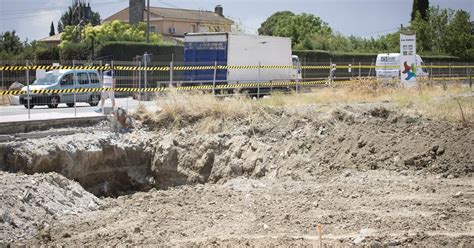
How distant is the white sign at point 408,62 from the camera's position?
2531cm

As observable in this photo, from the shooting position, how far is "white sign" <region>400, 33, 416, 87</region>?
83.0 ft

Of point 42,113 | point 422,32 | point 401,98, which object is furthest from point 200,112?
point 422,32

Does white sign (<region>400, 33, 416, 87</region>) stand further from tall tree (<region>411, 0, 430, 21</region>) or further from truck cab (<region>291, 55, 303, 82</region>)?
tall tree (<region>411, 0, 430, 21</region>)

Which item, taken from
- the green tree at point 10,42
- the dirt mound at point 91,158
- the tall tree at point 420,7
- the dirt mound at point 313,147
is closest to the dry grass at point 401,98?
the dirt mound at point 313,147

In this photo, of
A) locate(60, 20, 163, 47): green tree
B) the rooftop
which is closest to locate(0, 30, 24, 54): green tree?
locate(60, 20, 163, 47): green tree

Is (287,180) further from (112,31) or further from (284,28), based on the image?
(284,28)

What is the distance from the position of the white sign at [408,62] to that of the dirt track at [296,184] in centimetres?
777

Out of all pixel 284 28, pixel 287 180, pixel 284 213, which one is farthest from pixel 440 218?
pixel 284 28

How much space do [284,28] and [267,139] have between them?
181ft

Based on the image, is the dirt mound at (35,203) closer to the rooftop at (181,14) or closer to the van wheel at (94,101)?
the van wheel at (94,101)

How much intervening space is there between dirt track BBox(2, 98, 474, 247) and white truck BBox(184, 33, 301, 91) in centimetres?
963

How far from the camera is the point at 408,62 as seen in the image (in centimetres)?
2538

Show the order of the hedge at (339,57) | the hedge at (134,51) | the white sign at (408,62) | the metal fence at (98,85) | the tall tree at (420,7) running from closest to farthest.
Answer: the metal fence at (98,85), the white sign at (408,62), the hedge at (134,51), the hedge at (339,57), the tall tree at (420,7)

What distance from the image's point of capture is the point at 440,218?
9.64 m
